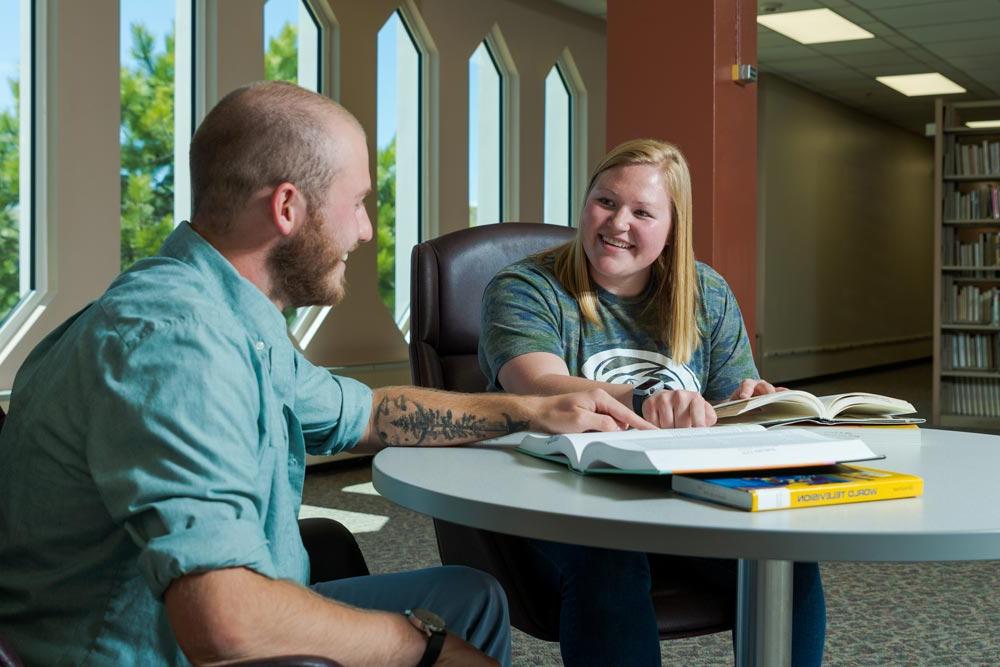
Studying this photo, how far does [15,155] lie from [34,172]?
0.32ft

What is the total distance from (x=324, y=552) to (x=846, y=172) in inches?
449

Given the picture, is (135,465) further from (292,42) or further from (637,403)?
(292,42)

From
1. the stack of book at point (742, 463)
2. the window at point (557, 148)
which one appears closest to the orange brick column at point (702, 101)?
the stack of book at point (742, 463)

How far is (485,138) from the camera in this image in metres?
7.33

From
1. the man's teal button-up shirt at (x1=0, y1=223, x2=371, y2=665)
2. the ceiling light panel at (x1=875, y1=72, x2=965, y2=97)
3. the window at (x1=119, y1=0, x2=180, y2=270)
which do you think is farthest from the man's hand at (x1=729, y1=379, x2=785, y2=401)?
the ceiling light panel at (x1=875, y1=72, x2=965, y2=97)

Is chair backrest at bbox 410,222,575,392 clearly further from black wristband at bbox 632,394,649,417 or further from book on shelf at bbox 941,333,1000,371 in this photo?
book on shelf at bbox 941,333,1000,371

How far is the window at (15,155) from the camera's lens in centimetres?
440

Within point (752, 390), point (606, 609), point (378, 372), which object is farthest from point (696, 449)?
point (378, 372)

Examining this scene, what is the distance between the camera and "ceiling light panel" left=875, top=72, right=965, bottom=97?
1010 cm

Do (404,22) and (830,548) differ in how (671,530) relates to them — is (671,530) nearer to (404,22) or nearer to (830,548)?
(830,548)

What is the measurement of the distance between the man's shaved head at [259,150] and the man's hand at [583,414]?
54 centimetres

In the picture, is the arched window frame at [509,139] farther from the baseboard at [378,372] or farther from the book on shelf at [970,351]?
the book on shelf at [970,351]

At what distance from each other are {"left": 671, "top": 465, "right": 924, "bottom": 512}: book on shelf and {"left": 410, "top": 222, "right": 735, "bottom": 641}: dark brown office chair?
0.58 meters

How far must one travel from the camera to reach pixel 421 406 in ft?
5.43
